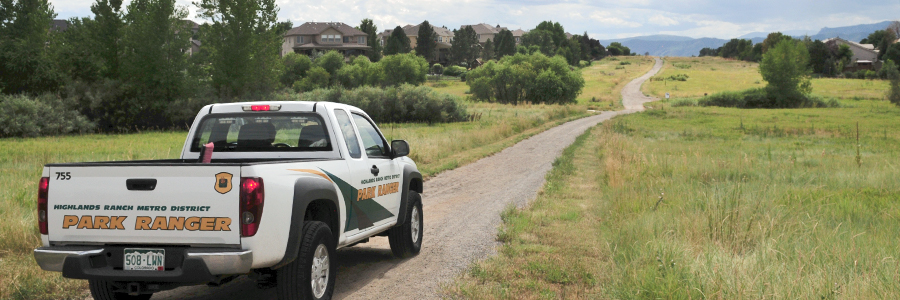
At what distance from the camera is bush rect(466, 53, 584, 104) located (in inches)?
3492

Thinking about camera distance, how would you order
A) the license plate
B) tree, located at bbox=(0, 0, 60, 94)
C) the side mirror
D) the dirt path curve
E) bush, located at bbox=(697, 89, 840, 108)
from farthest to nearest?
bush, located at bbox=(697, 89, 840, 108)
tree, located at bbox=(0, 0, 60, 94)
the side mirror
the dirt path curve
the license plate

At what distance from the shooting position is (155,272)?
187 inches

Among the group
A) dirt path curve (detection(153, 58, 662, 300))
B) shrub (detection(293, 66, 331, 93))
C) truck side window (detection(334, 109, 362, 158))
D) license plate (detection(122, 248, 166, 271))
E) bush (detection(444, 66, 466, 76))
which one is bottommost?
dirt path curve (detection(153, 58, 662, 300))

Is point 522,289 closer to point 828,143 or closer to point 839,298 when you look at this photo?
point 839,298

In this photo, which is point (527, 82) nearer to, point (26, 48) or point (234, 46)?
point (234, 46)

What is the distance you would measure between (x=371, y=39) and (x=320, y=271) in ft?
452

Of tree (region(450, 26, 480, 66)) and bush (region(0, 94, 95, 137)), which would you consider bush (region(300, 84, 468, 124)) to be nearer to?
bush (region(0, 94, 95, 137))

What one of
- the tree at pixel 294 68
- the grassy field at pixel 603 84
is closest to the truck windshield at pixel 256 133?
the grassy field at pixel 603 84

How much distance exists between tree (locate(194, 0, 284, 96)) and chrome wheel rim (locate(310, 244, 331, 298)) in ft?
158

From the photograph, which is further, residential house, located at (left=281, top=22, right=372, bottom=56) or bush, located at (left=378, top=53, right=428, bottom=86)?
residential house, located at (left=281, top=22, right=372, bottom=56)

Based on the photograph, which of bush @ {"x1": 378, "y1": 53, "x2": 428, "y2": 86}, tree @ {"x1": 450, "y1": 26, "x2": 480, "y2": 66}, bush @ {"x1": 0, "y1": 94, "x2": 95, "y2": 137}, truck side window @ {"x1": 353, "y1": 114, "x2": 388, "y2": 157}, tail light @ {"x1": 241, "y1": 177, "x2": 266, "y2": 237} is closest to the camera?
tail light @ {"x1": 241, "y1": 177, "x2": 266, "y2": 237}

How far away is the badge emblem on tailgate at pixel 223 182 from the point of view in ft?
15.3

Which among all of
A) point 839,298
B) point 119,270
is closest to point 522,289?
point 839,298

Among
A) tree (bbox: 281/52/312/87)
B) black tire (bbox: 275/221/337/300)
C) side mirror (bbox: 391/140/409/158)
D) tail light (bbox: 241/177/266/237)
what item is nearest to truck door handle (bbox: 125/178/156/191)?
tail light (bbox: 241/177/266/237)
